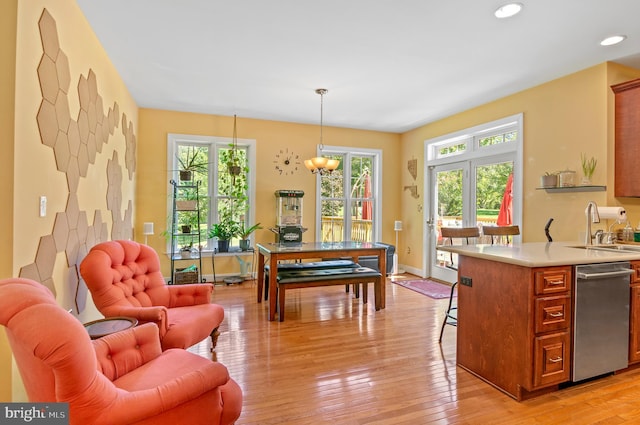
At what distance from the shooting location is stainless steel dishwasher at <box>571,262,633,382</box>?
91.3 inches


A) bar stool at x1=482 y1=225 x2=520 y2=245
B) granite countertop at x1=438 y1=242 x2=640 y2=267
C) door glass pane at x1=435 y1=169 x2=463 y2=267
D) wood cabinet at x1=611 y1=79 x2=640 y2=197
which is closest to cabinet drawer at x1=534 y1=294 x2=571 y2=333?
granite countertop at x1=438 y1=242 x2=640 y2=267

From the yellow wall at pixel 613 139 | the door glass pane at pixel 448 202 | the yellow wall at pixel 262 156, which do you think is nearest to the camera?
the yellow wall at pixel 613 139

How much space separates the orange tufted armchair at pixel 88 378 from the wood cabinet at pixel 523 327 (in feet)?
6.02

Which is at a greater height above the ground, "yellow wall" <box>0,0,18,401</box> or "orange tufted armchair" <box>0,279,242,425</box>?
"yellow wall" <box>0,0,18,401</box>

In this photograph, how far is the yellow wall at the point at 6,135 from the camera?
1.72 metres

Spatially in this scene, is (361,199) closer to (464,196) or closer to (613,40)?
(464,196)

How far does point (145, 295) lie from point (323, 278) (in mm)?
1857

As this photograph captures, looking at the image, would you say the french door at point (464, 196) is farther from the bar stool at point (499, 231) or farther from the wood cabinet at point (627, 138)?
the wood cabinet at point (627, 138)

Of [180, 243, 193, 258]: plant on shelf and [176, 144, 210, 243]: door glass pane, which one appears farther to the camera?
[176, 144, 210, 243]: door glass pane

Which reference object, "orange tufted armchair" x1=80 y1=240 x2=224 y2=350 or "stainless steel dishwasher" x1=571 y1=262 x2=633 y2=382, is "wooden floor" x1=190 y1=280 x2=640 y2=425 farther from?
"orange tufted armchair" x1=80 y1=240 x2=224 y2=350

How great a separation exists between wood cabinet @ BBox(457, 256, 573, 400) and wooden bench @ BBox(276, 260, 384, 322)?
1662mm

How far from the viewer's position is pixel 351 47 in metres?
3.24

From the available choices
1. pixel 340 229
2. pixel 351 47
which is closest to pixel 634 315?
pixel 351 47

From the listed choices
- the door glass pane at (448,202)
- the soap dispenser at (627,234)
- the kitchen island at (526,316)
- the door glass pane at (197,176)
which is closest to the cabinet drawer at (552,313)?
the kitchen island at (526,316)
